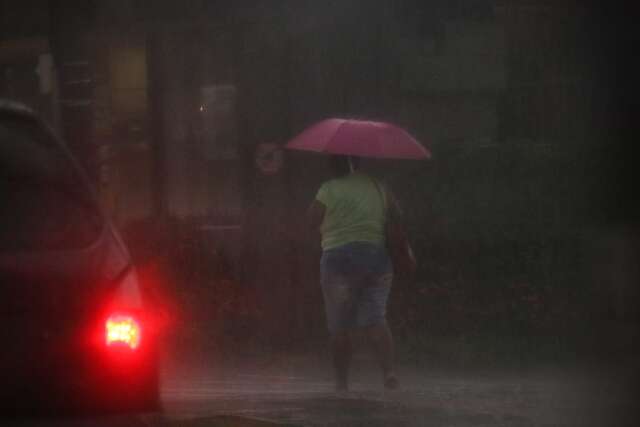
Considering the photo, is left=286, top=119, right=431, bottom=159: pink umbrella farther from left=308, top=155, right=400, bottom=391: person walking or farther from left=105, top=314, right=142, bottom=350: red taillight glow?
left=105, top=314, right=142, bottom=350: red taillight glow

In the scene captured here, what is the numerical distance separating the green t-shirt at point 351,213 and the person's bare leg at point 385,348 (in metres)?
0.59

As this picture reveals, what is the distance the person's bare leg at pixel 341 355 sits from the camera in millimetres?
10820

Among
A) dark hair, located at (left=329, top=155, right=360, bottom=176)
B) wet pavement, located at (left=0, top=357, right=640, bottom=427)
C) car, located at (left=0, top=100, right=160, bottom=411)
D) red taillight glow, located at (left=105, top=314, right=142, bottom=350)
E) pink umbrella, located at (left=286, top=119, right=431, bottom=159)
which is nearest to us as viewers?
car, located at (left=0, top=100, right=160, bottom=411)

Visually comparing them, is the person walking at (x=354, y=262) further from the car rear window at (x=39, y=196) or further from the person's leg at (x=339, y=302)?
the car rear window at (x=39, y=196)

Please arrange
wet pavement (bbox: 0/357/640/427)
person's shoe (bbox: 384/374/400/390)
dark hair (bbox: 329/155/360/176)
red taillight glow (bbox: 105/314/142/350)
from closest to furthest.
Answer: red taillight glow (bbox: 105/314/142/350) → wet pavement (bbox: 0/357/640/427) → person's shoe (bbox: 384/374/400/390) → dark hair (bbox: 329/155/360/176)

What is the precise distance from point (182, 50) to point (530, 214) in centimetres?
348

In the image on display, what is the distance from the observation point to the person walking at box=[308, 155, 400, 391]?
423 inches

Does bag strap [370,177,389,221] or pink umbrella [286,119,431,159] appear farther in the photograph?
pink umbrella [286,119,431,159]

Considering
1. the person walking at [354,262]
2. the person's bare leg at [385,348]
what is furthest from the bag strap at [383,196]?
the person's bare leg at [385,348]


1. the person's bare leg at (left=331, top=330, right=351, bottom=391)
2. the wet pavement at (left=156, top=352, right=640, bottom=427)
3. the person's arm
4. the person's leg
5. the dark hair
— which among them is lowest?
the wet pavement at (left=156, top=352, right=640, bottom=427)

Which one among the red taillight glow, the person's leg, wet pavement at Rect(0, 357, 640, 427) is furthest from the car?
the person's leg

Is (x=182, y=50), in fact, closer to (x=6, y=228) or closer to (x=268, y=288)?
(x=268, y=288)

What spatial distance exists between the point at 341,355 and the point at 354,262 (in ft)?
2.14

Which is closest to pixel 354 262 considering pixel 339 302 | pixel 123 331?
pixel 339 302
